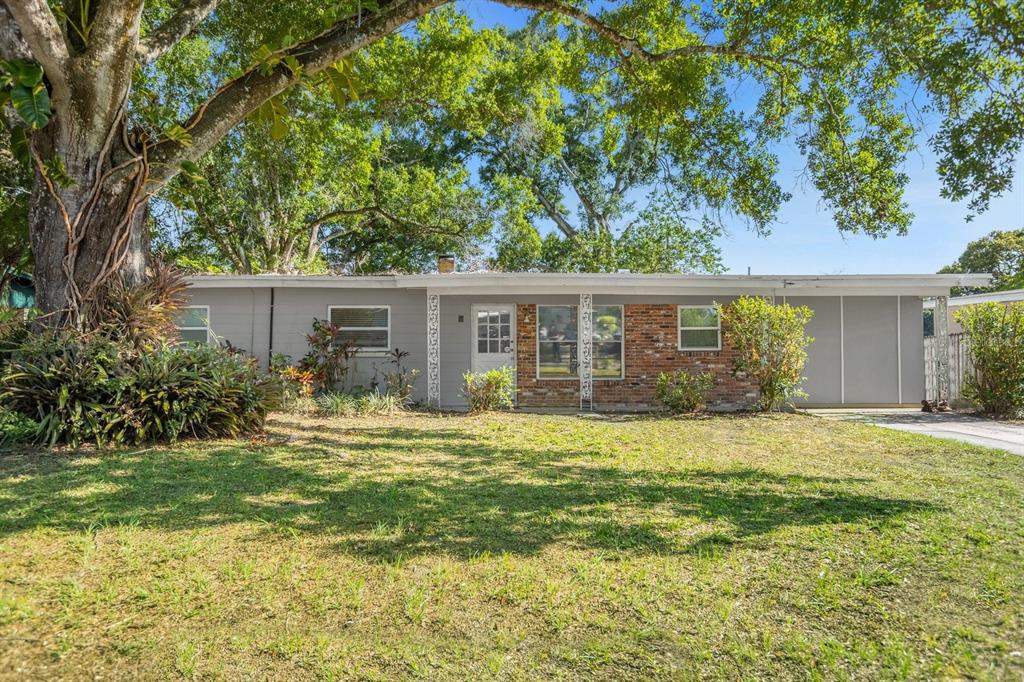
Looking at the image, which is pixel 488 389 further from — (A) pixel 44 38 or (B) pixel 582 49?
(A) pixel 44 38

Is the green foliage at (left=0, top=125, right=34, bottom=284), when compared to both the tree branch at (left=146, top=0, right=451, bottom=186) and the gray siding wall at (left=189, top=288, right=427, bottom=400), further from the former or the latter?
the tree branch at (left=146, top=0, right=451, bottom=186)

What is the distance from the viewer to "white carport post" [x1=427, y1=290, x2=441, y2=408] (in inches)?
454

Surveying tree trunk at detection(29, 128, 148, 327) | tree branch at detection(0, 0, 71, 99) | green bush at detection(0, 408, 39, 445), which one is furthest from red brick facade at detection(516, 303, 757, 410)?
tree branch at detection(0, 0, 71, 99)

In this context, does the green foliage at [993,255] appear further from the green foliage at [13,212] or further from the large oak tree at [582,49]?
the green foliage at [13,212]

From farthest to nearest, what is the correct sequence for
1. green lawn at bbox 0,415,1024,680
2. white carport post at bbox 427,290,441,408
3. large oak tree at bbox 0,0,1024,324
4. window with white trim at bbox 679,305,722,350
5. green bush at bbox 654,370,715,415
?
window with white trim at bbox 679,305,722,350 → white carport post at bbox 427,290,441,408 → green bush at bbox 654,370,715,415 → large oak tree at bbox 0,0,1024,324 → green lawn at bbox 0,415,1024,680

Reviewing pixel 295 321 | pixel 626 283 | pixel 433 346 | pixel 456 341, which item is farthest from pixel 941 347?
pixel 295 321

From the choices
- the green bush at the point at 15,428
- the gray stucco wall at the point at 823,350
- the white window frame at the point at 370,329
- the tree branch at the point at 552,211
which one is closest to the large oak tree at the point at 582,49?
the green bush at the point at 15,428

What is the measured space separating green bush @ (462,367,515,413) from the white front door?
140 centimetres

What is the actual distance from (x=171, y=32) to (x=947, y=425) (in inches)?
514

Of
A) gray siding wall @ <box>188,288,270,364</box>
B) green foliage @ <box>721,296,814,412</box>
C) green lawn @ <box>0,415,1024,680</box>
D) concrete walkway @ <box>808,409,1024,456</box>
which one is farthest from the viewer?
gray siding wall @ <box>188,288,270,364</box>

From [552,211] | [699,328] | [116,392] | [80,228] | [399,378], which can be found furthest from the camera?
[552,211]

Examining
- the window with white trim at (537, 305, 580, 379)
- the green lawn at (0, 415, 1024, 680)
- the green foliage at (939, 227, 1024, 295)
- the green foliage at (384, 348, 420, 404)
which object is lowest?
the green lawn at (0, 415, 1024, 680)

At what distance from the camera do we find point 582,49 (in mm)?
10148

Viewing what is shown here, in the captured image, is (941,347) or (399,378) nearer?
(941,347)
